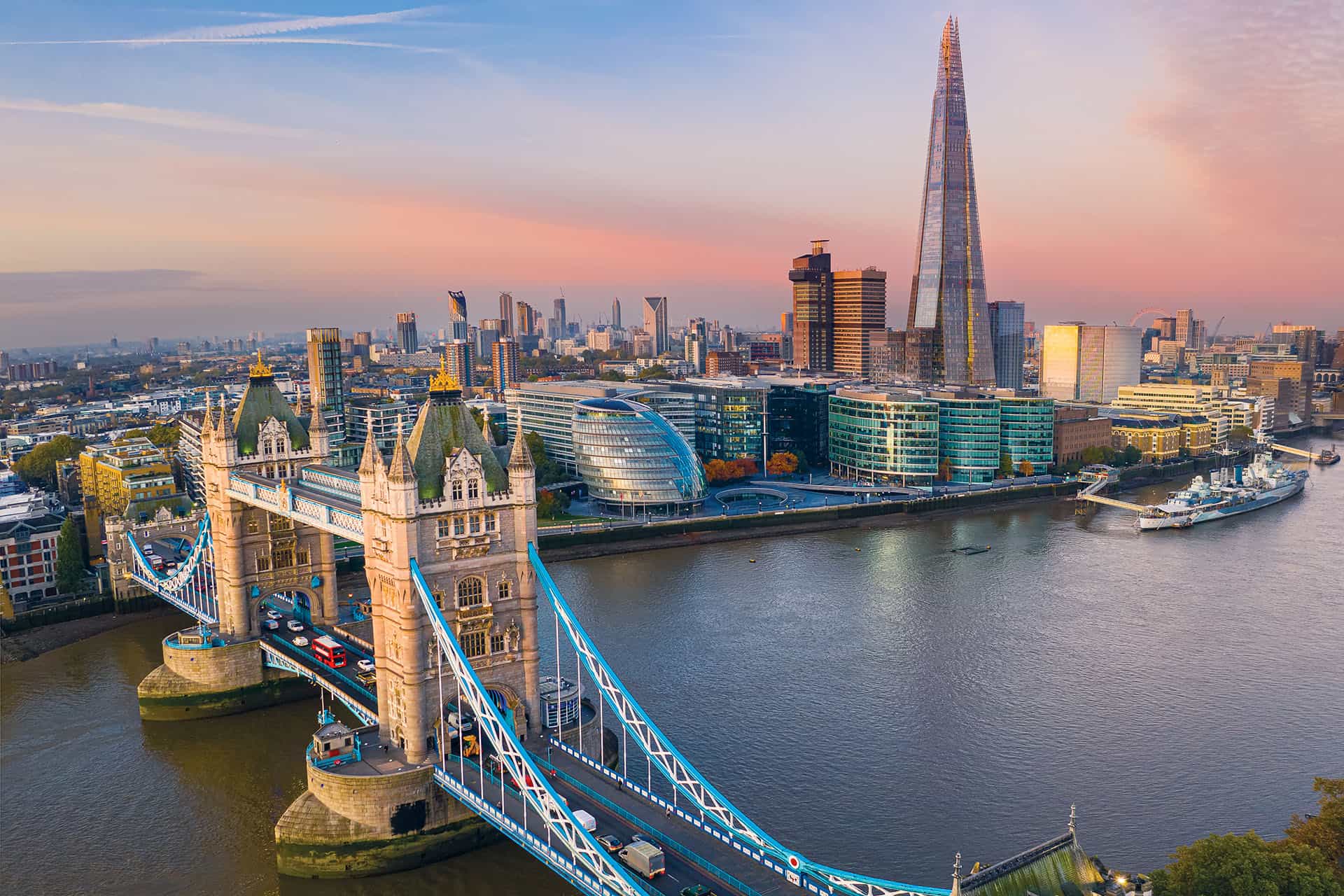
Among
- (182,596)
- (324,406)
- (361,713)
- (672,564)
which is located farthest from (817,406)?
(361,713)

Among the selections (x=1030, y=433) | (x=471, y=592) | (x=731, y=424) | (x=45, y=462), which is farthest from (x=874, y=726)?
(x=45, y=462)

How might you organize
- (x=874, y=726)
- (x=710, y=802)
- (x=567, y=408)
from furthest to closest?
(x=567, y=408), (x=874, y=726), (x=710, y=802)

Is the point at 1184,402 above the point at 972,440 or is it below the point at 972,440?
above

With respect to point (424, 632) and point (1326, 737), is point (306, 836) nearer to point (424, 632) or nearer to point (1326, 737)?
point (424, 632)

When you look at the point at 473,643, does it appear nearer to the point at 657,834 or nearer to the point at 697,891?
the point at 657,834

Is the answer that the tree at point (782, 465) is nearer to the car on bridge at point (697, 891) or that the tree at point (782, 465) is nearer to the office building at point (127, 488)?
the office building at point (127, 488)

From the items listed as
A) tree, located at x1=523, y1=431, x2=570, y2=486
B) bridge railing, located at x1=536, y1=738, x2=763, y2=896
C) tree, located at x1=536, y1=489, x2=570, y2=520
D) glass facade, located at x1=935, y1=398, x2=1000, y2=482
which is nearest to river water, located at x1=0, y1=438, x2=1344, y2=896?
bridge railing, located at x1=536, y1=738, x2=763, y2=896
